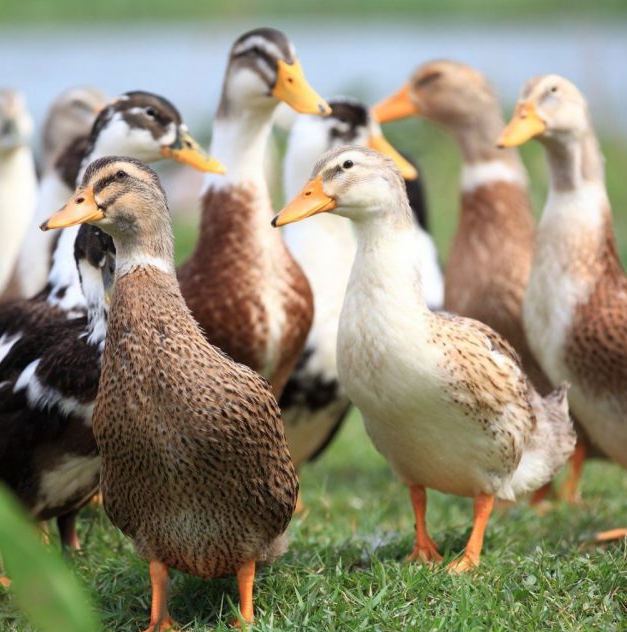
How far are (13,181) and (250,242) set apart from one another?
221 cm

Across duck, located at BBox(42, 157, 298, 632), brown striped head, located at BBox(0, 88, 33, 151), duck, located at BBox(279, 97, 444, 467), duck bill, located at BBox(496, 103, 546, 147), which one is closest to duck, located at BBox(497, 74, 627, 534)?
duck bill, located at BBox(496, 103, 546, 147)

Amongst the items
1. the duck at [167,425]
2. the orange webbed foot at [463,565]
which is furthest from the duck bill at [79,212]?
the orange webbed foot at [463,565]

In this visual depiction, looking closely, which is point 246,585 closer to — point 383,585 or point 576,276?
point 383,585

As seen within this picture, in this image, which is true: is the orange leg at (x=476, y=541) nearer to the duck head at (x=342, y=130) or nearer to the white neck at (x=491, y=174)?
the duck head at (x=342, y=130)

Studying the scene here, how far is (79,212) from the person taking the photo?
3.74 metres

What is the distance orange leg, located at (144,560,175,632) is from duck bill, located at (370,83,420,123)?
3.24 metres

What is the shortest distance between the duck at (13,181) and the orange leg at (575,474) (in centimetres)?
288

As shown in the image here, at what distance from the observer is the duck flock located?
12.3ft

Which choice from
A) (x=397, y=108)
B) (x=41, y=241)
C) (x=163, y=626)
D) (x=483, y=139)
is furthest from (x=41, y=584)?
(x=397, y=108)

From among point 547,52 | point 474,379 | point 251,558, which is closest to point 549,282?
point 474,379

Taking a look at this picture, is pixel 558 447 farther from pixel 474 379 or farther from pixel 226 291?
pixel 226 291

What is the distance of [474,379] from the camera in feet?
13.7

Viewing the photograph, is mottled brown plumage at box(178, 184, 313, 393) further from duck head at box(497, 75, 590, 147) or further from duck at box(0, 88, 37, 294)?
duck at box(0, 88, 37, 294)

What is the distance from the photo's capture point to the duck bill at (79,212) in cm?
371
